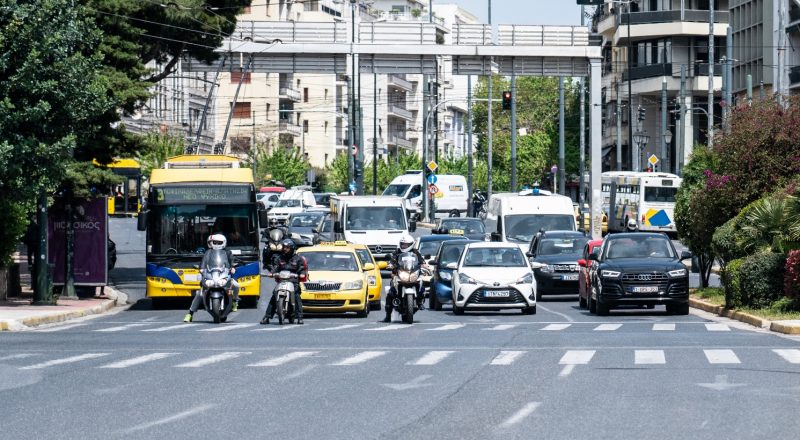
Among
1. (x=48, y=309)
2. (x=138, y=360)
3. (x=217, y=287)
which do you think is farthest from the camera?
(x=48, y=309)

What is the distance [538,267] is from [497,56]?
1944 centimetres

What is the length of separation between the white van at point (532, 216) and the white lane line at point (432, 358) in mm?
25747

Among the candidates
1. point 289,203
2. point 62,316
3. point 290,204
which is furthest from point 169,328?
point 289,203

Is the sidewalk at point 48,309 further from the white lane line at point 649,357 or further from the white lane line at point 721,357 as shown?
the white lane line at point 721,357

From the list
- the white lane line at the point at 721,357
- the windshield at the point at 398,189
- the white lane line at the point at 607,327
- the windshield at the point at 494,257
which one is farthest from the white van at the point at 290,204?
the white lane line at the point at 721,357

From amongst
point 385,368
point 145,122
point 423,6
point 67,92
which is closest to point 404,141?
point 423,6

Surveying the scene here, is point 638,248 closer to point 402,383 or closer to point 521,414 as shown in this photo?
point 402,383

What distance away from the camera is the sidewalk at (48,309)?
29609mm

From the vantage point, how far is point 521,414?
14391 millimetres

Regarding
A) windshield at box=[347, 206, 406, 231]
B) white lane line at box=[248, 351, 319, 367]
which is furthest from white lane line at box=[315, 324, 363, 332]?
windshield at box=[347, 206, 406, 231]

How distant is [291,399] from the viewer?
623 inches

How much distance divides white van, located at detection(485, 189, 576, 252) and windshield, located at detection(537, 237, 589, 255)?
5.10 metres

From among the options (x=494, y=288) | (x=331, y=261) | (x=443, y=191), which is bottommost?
(x=494, y=288)

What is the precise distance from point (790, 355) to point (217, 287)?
13545 mm
